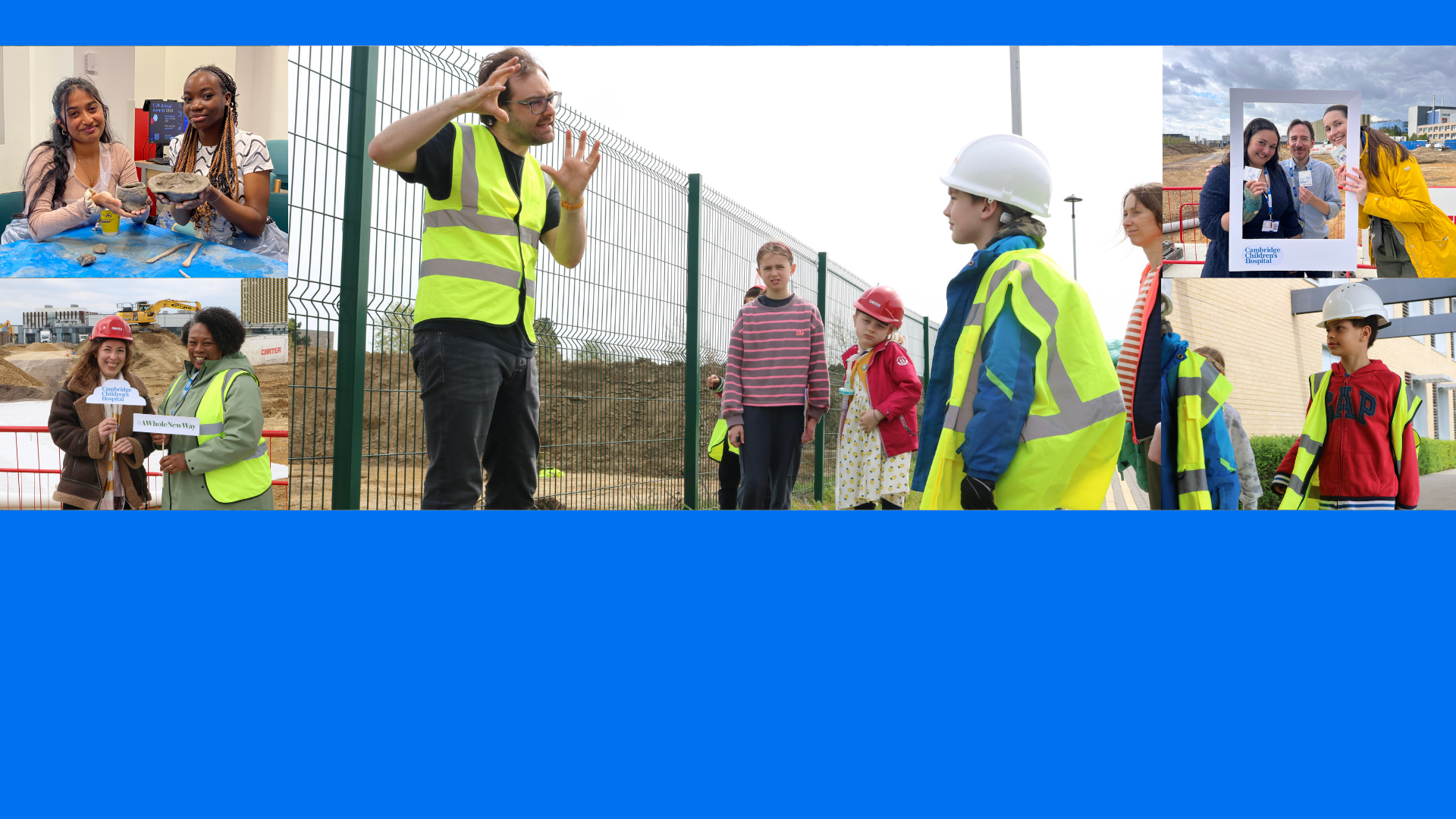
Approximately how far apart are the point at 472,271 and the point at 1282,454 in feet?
11.4

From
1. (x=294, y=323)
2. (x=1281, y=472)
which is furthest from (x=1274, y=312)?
(x=294, y=323)

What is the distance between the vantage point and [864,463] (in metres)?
4.83

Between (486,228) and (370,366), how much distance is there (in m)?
0.94

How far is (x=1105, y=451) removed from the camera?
277 cm

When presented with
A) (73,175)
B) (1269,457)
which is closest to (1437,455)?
(1269,457)

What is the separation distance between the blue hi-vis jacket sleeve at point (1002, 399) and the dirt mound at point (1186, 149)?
7.44 ft

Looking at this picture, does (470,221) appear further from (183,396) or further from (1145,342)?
(1145,342)

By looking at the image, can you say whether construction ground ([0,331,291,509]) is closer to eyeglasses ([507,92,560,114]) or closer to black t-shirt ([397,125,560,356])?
black t-shirt ([397,125,560,356])

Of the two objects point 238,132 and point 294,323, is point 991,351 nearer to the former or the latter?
point 294,323

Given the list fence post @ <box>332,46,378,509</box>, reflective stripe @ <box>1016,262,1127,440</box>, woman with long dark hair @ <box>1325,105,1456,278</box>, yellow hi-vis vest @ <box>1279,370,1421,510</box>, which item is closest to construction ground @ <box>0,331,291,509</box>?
fence post @ <box>332,46,378,509</box>

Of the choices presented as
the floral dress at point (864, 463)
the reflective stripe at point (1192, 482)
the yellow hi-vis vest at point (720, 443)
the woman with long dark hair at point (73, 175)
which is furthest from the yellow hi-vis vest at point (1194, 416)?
the woman with long dark hair at point (73, 175)

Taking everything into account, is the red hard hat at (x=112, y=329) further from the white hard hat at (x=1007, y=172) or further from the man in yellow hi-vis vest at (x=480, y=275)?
the white hard hat at (x=1007, y=172)

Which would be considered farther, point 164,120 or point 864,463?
point 864,463

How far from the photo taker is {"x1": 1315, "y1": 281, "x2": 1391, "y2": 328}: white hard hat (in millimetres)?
4328
